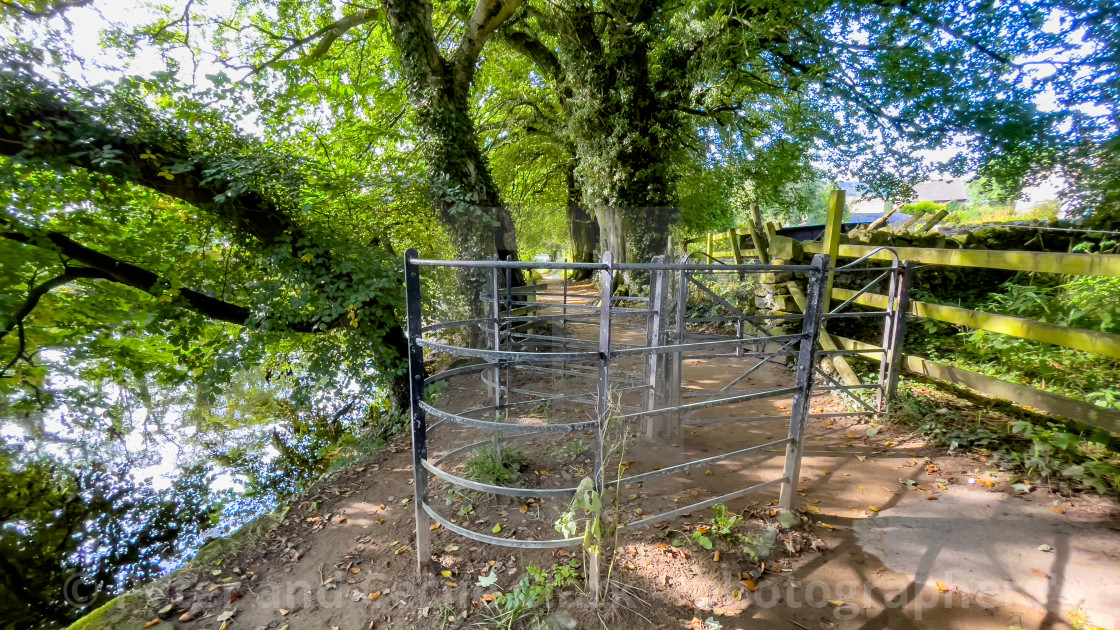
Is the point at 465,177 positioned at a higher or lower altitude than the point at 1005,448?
higher

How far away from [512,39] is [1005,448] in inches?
446

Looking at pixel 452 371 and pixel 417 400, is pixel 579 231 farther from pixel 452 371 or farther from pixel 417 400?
pixel 417 400

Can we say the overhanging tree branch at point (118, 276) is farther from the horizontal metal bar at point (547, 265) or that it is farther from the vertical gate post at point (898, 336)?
the vertical gate post at point (898, 336)

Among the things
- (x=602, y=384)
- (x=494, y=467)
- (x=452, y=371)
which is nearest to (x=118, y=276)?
(x=452, y=371)

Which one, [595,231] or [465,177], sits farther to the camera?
[595,231]

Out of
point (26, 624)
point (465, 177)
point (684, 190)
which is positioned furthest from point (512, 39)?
point (26, 624)

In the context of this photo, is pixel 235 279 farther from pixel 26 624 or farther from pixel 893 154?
pixel 893 154

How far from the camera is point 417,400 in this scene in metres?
2.76

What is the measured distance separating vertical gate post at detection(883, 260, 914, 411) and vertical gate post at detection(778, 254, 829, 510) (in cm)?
268

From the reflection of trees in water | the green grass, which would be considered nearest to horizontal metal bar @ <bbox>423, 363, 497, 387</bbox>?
the green grass

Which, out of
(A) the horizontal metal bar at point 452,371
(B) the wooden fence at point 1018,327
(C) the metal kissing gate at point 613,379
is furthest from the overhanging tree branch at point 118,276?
(B) the wooden fence at point 1018,327

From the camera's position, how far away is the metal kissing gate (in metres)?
2.39

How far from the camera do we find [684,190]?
14.6 metres

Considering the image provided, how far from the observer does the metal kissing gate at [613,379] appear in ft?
7.83
